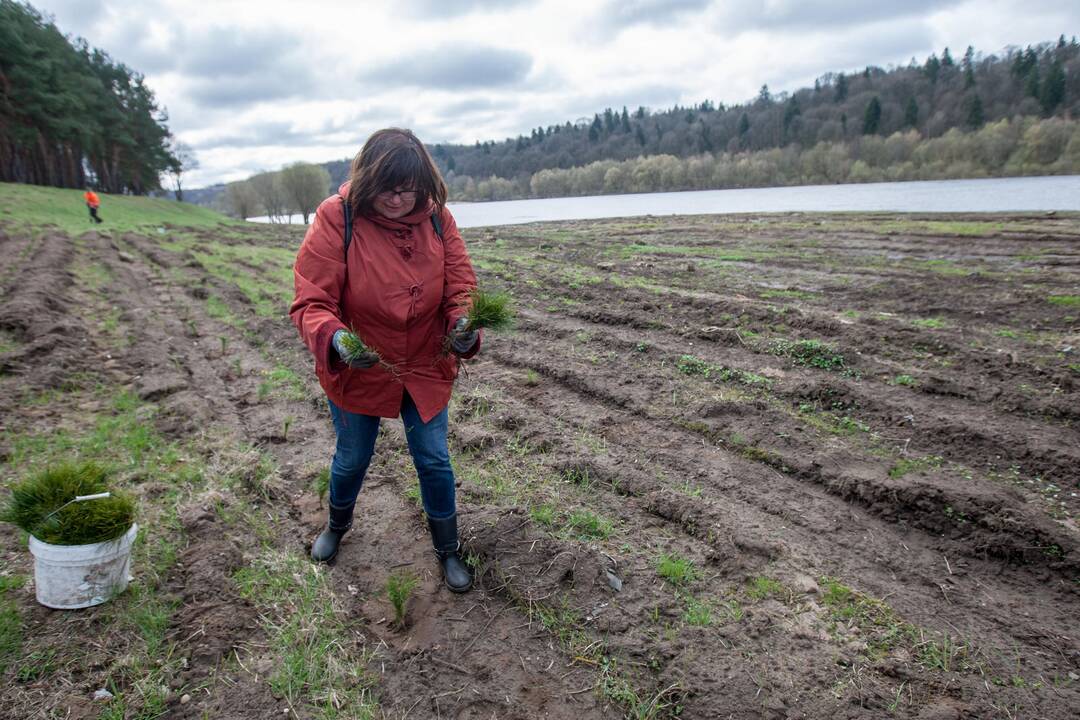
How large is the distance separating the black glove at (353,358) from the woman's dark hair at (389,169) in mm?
637

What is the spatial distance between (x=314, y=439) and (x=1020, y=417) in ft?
20.5

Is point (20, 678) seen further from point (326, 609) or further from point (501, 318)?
point (501, 318)

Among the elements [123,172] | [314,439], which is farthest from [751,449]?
[123,172]

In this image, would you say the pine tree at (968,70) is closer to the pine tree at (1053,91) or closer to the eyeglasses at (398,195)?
the pine tree at (1053,91)

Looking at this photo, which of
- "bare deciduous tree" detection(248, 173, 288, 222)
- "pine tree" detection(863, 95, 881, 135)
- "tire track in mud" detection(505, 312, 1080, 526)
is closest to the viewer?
"tire track in mud" detection(505, 312, 1080, 526)

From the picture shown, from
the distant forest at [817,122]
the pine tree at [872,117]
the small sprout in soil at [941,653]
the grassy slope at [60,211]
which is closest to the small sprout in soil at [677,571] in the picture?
the small sprout in soil at [941,653]

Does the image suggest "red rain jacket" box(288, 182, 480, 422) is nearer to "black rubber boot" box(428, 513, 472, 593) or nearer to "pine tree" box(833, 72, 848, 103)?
"black rubber boot" box(428, 513, 472, 593)

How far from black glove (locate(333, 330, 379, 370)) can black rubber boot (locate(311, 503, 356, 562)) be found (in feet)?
3.85

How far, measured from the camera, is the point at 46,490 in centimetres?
303

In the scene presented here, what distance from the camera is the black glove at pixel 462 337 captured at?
3006mm

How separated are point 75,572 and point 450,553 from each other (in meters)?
1.86

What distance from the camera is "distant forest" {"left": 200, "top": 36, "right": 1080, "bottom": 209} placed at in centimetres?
5262

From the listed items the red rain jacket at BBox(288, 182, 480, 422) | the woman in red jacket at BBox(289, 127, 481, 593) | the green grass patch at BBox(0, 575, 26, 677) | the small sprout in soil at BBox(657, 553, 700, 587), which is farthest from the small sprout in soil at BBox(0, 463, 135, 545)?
the small sprout in soil at BBox(657, 553, 700, 587)

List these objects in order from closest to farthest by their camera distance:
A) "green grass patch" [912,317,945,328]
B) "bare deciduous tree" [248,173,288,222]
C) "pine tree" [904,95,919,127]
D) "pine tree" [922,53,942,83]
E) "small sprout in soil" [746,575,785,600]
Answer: "small sprout in soil" [746,575,785,600]
"green grass patch" [912,317,945,328]
"bare deciduous tree" [248,173,288,222]
"pine tree" [904,95,919,127]
"pine tree" [922,53,942,83]
